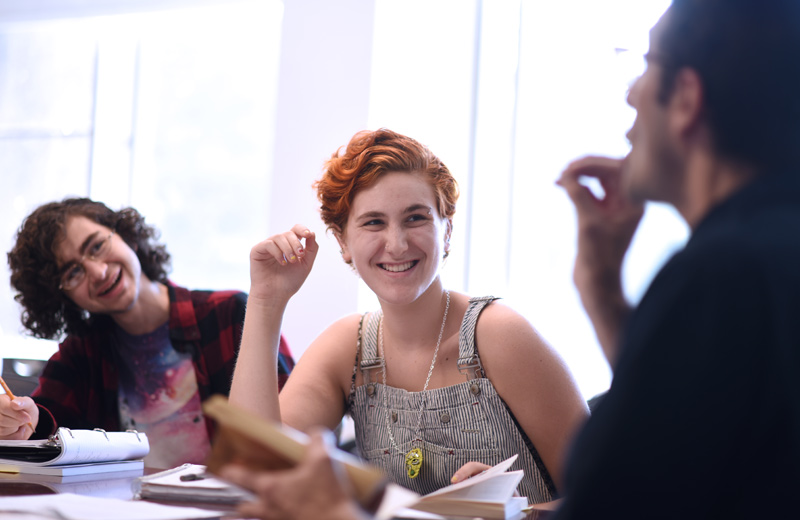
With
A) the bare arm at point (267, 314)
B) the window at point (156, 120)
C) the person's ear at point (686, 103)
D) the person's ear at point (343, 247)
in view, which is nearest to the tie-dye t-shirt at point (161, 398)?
the bare arm at point (267, 314)

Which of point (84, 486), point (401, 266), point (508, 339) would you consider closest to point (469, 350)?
point (508, 339)

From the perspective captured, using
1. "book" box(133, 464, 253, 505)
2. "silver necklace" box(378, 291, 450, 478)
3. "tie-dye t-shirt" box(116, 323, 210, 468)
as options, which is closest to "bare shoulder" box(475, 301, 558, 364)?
"silver necklace" box(378, 291, 450, 478)

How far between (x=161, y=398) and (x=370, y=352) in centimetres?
80

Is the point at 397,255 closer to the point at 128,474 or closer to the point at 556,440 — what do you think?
the point at 556,440

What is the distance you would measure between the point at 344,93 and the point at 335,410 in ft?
7.74

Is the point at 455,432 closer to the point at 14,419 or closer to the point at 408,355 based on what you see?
the point at 408,355

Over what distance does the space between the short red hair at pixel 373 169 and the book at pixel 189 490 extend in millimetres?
736

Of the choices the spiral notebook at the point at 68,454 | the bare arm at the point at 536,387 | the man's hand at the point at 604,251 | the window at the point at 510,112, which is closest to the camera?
the man's hand at the point at 604,251

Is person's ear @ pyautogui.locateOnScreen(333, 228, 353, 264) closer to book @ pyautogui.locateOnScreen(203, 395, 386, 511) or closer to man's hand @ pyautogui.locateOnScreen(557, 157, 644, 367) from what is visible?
man's hand @ pyautogui.locateOnScreen(557, 157, 644, 367)

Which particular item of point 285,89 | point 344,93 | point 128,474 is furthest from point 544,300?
point 128,474

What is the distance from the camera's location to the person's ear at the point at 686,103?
601mm

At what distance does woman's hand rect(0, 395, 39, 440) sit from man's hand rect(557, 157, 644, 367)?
1397mm

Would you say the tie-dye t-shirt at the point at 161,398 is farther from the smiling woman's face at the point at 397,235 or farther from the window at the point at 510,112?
the window at the point at 510,112

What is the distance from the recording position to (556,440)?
5.05 ft
